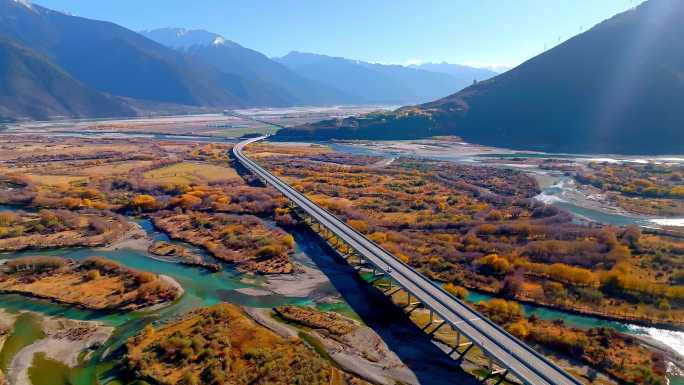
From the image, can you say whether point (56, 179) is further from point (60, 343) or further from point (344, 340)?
point (344, 340)

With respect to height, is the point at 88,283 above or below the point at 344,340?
below

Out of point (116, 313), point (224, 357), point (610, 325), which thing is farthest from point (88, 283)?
point (610, 325)

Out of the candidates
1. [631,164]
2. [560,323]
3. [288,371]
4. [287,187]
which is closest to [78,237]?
[287,187]

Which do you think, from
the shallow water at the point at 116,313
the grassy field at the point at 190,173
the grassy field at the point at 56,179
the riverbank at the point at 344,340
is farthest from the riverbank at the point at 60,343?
the grassy field at the point at 56,179

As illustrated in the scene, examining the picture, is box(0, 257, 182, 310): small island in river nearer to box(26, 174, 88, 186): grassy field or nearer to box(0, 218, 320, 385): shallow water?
box(0, 218, 320, 385): shallow water

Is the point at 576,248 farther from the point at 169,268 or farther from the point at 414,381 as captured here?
the point at 169,268

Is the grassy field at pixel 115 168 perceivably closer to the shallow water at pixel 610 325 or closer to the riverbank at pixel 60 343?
the riverbank at pixel 60 343

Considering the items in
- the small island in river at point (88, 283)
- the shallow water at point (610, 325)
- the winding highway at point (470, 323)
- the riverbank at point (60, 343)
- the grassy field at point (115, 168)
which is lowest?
the riverbank at point (60, 343)
